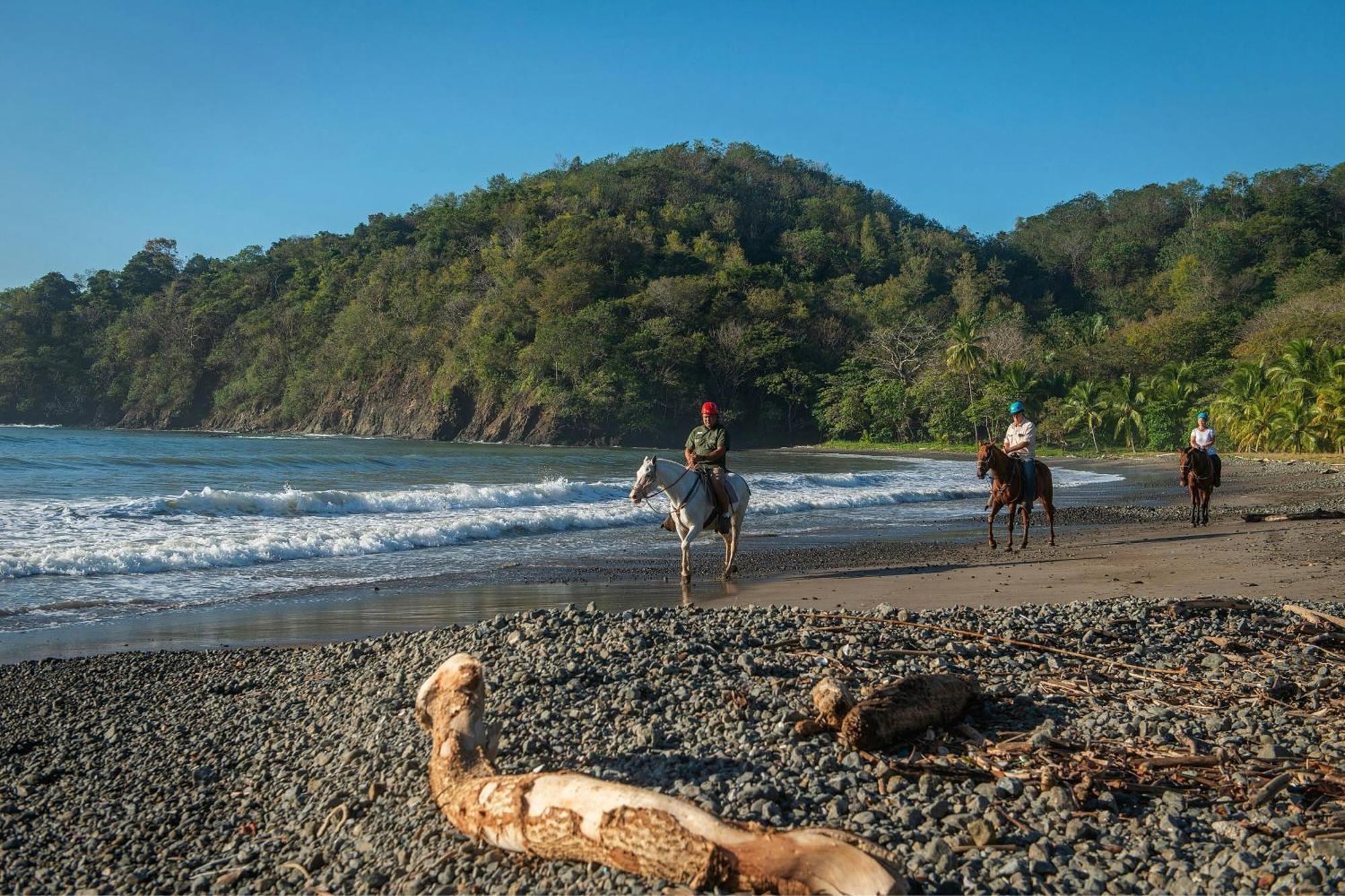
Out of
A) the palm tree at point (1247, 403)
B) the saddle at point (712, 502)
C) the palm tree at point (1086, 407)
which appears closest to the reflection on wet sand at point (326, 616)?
the saddle at point (712, 502)

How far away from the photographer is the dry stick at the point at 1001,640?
232 inches

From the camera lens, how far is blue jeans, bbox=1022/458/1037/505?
15.3 m

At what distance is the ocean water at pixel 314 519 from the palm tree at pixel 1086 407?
24277 millimetres

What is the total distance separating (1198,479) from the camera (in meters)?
18.3

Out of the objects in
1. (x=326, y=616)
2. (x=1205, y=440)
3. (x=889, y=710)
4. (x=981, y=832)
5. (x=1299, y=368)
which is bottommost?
(x=326, y=616)

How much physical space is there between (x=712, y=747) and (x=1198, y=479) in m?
17.0

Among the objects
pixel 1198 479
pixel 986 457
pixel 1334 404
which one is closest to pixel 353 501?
pixel 986 457

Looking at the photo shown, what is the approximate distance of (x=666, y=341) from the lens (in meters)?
74.9

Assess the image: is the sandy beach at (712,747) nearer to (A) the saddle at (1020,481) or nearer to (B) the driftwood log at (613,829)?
(B) the driftwood log at (613,829)

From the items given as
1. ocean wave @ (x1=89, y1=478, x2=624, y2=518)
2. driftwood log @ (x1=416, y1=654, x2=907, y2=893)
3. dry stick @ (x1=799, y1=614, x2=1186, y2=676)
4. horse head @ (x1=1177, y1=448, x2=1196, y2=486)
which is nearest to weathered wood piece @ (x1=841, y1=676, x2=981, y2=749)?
driftwood log @ (x1=416, y1=654, x2=907, y2=893)

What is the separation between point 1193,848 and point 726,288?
76.7 meters

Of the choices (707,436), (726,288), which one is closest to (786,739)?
(707,436)

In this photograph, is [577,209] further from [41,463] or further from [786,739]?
[786,739]

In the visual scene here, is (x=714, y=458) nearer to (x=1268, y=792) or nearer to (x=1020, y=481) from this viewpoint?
(x=1020, y=481)
